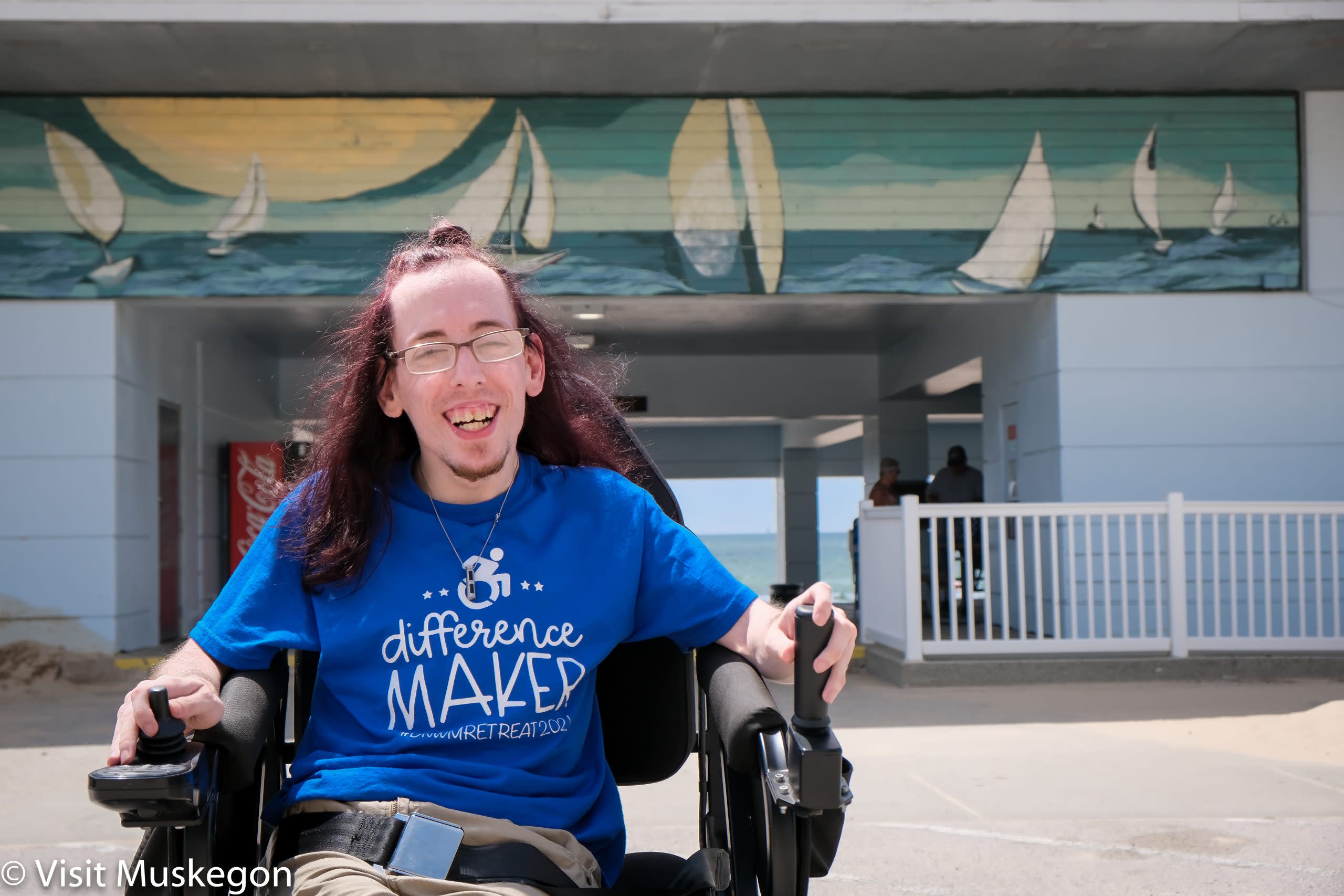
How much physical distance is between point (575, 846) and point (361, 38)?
6.71m

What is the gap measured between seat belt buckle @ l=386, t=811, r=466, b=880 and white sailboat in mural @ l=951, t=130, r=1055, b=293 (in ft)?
25.0

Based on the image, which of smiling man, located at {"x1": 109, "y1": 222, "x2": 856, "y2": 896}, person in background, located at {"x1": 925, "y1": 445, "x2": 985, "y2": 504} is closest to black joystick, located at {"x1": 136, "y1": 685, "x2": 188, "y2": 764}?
smiling man, located at {"x1": 109, "y1": 222, "x2": 856, "y2": 896}

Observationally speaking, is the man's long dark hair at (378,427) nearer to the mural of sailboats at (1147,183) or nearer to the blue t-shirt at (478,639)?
the blue t-shirt at (478,639)

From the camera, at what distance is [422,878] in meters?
1.55

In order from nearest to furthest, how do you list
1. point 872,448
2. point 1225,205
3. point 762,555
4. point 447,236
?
point 447,236, point 1225,205, point 872,448, point 762,555

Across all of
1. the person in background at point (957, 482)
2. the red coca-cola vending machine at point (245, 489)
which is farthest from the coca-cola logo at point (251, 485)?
the person in background at point (957, 482)

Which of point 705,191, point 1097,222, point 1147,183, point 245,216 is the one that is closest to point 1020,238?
point 1097,222

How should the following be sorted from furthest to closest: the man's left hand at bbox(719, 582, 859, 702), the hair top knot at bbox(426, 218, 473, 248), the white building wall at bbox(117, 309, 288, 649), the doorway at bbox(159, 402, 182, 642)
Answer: the doorway at bbox(159, 402, 182, 642), the white building wall at bbox(117, 309, 288, 649), the hair top knot at bbox(426, 218, 473, 248), the man's left hand at bbox(719, 582, 859, 702)

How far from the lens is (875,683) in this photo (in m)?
7.63

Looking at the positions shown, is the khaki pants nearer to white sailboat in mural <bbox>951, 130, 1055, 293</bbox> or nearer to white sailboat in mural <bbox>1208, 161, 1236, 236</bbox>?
white sailboat in mural <bbox>951, 130, 1055, 293</bbox>

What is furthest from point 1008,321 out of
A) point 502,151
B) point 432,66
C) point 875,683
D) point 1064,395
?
point 432,66

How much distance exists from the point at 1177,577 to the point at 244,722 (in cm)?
697

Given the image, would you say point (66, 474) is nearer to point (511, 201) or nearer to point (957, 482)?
point (511, 201)

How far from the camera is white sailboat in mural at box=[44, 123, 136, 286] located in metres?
8.16
